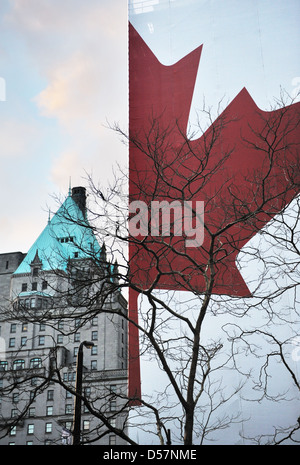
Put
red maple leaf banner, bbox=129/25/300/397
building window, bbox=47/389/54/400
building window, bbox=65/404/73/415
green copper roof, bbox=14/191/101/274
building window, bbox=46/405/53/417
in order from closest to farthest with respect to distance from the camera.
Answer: green copper roof, bbox=14/191/101/274, red maple leaf banner, bbox=129/25/300/397, building window, bbox=65/404/73/415, building window, bbox=46/405/53/417, building window, bbox=47/389/54/400

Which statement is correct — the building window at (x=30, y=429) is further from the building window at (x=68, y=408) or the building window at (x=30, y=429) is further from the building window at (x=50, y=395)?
the building window at (x=68, y=408)

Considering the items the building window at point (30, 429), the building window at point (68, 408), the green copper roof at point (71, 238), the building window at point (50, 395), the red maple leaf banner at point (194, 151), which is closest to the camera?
the green copper roof at point (71, 238)

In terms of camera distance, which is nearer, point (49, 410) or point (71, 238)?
point (71, 238)

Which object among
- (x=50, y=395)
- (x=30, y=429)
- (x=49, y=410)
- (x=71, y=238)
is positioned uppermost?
(x=50, y=395)

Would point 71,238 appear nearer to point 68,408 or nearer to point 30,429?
point 68,408


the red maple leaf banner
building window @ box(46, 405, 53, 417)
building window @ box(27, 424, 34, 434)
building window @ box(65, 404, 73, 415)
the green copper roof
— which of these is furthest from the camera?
building window @ box(46, 405, 53, 417)

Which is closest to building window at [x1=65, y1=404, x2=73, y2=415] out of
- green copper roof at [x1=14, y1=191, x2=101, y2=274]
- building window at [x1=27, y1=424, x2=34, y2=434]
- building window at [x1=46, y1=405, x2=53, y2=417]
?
building window at [x1=46, y1=405, x2=53, y2=417]

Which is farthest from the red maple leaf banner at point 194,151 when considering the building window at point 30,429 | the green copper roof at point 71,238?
the building window at point 30,429

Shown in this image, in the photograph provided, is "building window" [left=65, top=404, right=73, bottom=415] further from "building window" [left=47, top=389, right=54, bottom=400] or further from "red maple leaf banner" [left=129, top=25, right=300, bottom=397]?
"red maple leaf banner" [left=129, top=25, right=300, bottom=397]

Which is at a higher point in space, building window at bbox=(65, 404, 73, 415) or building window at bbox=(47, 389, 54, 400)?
building window at bbox=(47, 389, 54, 400)

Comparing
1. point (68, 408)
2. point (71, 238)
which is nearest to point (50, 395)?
point (68, 408)

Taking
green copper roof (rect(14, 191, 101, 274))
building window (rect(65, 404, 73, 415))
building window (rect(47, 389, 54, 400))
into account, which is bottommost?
green copper roof (rect(14, 191, 101, 274))
